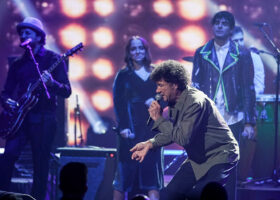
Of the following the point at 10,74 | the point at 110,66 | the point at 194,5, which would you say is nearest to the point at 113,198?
the point at 10,74

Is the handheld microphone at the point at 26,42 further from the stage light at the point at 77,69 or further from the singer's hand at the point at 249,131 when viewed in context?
the stage light at the point at 77,69

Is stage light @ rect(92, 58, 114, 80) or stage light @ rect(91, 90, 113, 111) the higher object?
stage light @ rect(92, 58, 114, 80)

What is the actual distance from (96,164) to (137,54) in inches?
61.3

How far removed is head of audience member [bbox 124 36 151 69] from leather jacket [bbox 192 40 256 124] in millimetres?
739

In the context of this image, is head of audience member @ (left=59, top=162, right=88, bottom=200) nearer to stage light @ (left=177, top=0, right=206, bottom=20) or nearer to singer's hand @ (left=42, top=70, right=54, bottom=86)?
singer's hand @ (left=42, top=70, right=54, bottom=86)

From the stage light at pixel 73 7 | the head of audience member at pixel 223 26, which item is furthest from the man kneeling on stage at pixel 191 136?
the stage light at pixel 73 7

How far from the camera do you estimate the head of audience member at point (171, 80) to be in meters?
4.51

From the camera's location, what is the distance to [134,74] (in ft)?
21.2

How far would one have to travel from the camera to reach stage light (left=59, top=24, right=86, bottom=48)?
9305 mm

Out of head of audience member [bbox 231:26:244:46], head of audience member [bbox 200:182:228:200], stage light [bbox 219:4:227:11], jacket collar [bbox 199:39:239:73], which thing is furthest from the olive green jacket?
stage light [bbox 219:4:227:11]

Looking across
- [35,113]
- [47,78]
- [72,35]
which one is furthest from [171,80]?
[72,35]

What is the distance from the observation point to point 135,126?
6355 mm

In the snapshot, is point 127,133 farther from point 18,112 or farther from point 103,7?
point 103,7

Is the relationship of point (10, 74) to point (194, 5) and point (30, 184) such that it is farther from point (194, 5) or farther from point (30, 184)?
point (194, 5)
